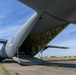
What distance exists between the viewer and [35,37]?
26.6m

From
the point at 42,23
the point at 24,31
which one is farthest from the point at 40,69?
the point at 42,23

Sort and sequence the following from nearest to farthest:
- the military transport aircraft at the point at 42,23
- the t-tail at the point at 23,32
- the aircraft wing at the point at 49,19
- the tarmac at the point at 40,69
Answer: the tarmac at the point at 40,69, the aircraft wing at the point at 49,19, the military transport aircraft at the point at 42,23, the t-tail at the point at 23,32

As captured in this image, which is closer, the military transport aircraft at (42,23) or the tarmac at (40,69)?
the tarmac at (40,69)

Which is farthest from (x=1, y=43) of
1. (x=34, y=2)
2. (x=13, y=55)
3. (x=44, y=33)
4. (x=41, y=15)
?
(x=34, y=2)

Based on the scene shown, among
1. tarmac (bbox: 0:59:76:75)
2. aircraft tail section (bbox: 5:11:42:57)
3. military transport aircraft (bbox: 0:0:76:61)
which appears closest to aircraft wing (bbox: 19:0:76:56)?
military transport aircraft (bbox: 0:0:76:61)

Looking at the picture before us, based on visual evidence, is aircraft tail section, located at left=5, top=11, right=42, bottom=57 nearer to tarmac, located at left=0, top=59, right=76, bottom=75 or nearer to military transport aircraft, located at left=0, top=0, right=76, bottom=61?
military transport aircraft, located at left=0, top=0, right=76, bottom=61

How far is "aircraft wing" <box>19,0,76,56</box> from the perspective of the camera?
18.8 meters

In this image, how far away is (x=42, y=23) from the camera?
22.8m

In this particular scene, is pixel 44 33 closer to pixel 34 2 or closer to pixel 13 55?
pixel 13 55

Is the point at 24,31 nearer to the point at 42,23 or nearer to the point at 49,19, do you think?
the point at 42,23

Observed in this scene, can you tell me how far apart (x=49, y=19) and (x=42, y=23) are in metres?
1.01

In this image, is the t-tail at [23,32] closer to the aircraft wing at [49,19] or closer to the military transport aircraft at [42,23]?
the military transport aircraft at [42,23]

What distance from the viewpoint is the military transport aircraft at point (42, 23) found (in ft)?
62.4

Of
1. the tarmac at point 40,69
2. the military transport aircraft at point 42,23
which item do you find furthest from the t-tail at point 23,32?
the tarmac at point 40,69
